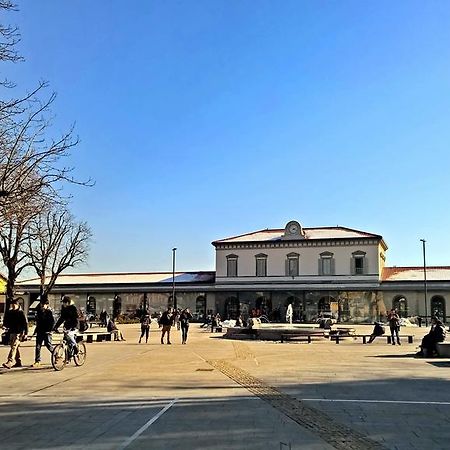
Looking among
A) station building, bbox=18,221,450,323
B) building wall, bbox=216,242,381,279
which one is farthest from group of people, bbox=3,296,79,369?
building wall, bbox=216,242,381,279

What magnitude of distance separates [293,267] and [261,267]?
4.10m

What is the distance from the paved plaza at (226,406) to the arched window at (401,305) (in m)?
50.5

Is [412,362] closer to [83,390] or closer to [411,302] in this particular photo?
[83,390]

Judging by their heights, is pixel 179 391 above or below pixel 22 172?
below

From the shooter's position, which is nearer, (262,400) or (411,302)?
(262,400)

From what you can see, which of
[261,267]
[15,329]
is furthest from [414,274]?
[15,329]

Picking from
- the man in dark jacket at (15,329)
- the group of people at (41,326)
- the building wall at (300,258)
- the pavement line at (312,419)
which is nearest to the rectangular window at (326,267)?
the building wall at (300,258)

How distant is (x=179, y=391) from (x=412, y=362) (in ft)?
34.1

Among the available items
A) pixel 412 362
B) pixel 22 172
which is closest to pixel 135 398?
pixel 22 172

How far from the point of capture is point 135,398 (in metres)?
11.4

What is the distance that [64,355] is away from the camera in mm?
16609

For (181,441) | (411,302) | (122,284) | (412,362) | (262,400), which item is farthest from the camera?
(122,284)

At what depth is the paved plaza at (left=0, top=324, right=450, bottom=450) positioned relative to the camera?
800 cm

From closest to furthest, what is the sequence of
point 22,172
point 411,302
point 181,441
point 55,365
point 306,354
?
point 181,441
point 22,172
point 55,365
point 306,354
point 411,302
